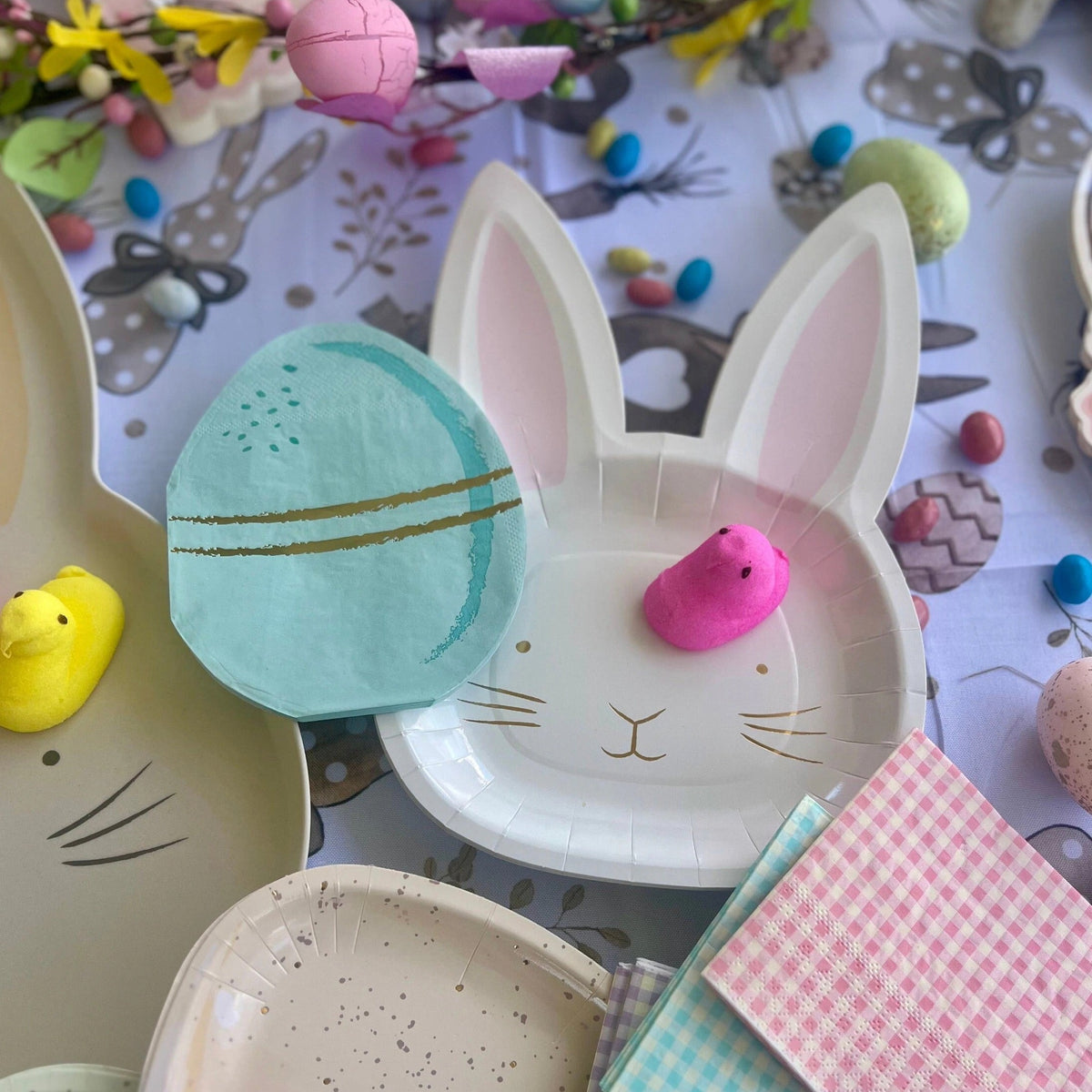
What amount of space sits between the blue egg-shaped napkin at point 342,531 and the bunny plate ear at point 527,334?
0.11 ft

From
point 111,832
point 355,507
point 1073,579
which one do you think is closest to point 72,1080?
point 111,832

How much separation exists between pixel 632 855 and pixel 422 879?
128 millimetres

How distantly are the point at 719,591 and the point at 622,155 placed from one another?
0.47 metres

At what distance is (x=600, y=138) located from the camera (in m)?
0.90

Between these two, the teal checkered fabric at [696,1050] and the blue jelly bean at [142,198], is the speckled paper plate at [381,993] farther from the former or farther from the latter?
the blue jelly bean at [142,198]

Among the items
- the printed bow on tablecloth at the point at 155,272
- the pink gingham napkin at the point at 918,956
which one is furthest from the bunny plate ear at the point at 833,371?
the printed bow on tablecloth at the point at 155,272

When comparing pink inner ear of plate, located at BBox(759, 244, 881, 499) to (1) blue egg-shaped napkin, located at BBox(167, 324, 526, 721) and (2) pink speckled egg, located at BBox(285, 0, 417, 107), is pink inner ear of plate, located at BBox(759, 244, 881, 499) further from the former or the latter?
(2) pink speckled egg, located at BBox(285, 0, 417, 107)

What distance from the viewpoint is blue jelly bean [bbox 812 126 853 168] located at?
89 cm

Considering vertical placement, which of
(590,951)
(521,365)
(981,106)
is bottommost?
(590,951)

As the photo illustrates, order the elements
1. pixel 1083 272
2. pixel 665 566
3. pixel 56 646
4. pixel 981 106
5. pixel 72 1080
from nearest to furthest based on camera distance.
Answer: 1. pixel 72 1080
2. pixel 56 646
3. pixel 665 566
4. pixel 1083 272
5. pixel 981 106

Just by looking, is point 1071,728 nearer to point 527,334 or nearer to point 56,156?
point 527,334

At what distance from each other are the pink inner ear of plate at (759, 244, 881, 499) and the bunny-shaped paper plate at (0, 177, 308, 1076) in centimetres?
40

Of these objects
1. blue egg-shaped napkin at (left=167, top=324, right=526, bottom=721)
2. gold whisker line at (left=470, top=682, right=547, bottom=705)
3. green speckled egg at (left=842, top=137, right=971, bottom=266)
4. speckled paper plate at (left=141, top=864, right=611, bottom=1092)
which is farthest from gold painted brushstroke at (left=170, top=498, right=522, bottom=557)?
green speckled egg at (left=842, top=137, right=971, bottom=266)

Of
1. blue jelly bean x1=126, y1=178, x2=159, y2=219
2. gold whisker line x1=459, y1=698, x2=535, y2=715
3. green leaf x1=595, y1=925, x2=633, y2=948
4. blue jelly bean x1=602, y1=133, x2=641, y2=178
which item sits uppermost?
blue jelly bean x1=602, y1=133, x2=641, y2=178
